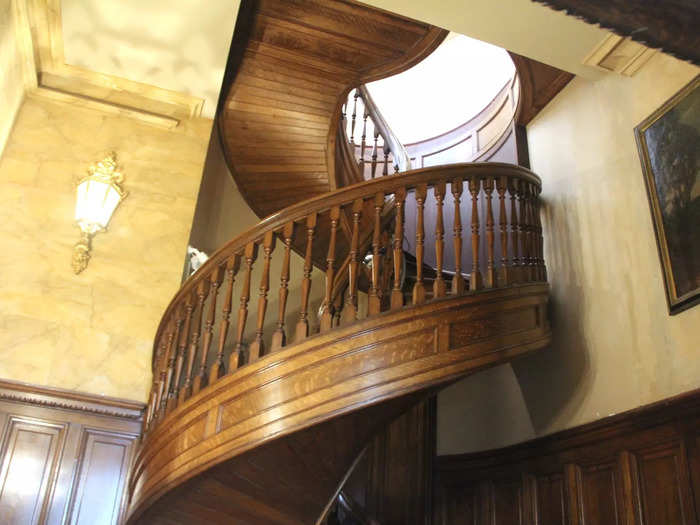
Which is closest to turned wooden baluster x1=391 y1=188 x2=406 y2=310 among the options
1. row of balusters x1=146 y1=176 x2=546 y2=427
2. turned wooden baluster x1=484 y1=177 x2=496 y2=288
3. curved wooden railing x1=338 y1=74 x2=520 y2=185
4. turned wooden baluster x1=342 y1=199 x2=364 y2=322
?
row of balusters x1=146 y1=176 x2=546 y2=427

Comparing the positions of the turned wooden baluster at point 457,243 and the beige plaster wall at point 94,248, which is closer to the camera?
the turned wooden baluster at point 457,243

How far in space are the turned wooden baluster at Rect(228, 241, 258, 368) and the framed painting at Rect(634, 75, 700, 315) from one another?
1.94m

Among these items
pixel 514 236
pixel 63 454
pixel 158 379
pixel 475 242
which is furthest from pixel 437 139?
pixel 63 454

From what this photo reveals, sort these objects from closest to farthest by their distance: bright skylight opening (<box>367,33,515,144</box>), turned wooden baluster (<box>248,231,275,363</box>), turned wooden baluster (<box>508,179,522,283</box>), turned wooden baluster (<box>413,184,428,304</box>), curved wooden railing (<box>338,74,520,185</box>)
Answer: turned wooden baluster (<box>248,231,275,363</box>), turned wooden baluster (<box>413,184,428,304</box>), turned wooden baluster (<box>508,179,522,283</box>), curved wooden railing (<box>338,74,520,185</box>), bright skylight opening (<box>367,33,515,144</box>)

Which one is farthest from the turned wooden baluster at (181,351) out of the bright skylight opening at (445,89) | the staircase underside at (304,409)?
the bright skylight opening at (445,89)

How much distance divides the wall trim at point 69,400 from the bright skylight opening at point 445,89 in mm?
4046

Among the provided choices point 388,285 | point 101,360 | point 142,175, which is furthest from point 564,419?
point 142,175

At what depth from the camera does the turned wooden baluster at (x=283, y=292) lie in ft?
9.20

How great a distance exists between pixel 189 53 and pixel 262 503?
2711mm

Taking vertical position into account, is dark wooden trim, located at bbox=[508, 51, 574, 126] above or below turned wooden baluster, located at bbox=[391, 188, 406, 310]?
above

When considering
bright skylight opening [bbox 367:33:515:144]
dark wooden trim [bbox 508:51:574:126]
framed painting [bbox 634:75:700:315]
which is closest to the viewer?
framed painting [bbox 634:75:700:315]

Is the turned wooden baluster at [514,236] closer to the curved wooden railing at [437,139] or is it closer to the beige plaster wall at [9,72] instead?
the curved wooden railing at [437,139]

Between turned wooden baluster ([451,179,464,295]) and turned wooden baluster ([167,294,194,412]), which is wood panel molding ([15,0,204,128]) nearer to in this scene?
turned wooden baluster ([167,294,194,412])

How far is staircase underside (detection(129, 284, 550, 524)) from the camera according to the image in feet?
8.77
